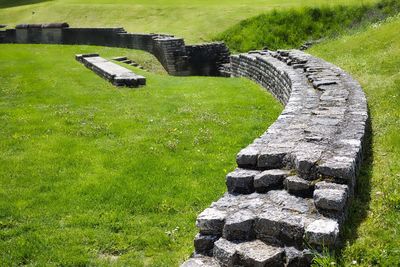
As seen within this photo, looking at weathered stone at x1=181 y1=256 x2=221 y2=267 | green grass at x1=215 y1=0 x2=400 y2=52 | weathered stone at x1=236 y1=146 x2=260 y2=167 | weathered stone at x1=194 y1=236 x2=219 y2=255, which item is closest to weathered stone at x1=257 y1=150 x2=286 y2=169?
weathered stone at x1=236 y1=146 x2=260 y2=167

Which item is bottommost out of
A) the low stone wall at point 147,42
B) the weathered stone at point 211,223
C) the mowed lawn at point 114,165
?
the mowed lawn at point 114,165

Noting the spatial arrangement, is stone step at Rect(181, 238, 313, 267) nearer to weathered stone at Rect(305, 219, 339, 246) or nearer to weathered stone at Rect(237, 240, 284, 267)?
weathered stone at Rect(237, 240, 284, 267)

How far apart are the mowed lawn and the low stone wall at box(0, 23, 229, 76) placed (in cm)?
909

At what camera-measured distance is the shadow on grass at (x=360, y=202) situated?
585 cm

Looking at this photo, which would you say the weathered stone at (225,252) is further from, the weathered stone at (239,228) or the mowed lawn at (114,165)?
the mowed lawn at (114,165)

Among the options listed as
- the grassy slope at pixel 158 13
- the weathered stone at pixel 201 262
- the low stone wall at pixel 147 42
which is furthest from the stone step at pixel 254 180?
the grassy slope at pixel 158 13

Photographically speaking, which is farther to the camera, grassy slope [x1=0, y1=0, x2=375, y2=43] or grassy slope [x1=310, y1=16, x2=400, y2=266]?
grassy slope [x1=0, y1=0, x2=375, y2=43]

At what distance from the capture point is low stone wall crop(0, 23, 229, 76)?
1088 inches

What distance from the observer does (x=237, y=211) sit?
244 inches

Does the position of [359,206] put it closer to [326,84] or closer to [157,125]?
[326,84]

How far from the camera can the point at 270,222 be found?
5.69 m

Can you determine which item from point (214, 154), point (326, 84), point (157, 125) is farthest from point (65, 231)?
point (326, 84)

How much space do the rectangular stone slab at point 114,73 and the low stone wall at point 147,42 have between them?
181 inches

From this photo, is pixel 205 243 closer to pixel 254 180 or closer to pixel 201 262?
pixel 201 262
